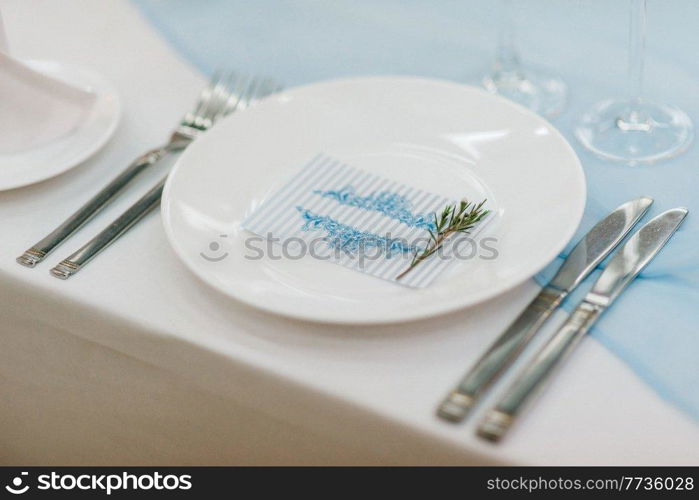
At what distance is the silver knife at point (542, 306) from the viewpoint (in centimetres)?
62

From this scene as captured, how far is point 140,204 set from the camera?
844mm

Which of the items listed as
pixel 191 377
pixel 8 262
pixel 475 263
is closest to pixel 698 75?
pixel 475 263

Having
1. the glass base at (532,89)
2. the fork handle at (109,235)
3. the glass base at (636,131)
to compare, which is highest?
the glass base at (532,89)

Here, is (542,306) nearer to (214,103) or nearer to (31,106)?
(214,103)

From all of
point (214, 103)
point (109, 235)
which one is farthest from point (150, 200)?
point (214, 103)

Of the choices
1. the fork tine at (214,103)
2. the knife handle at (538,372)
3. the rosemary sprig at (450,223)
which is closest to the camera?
the knife handle at (538,372)

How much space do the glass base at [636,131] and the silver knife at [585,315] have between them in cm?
11

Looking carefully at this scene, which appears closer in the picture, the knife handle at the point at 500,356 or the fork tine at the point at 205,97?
the knife handle at the point at 500,356

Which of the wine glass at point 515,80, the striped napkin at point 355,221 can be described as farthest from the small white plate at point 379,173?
the wine glass at point 515,80

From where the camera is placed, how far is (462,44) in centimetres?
111

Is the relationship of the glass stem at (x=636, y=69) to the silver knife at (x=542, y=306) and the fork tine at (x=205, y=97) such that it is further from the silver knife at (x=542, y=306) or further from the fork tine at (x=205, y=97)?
the fork tine at (x=205, y=97)

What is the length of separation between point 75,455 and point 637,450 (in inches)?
24.9

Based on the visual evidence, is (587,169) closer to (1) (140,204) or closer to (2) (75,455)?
(1) (140,204)

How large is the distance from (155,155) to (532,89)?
1.40 feet
